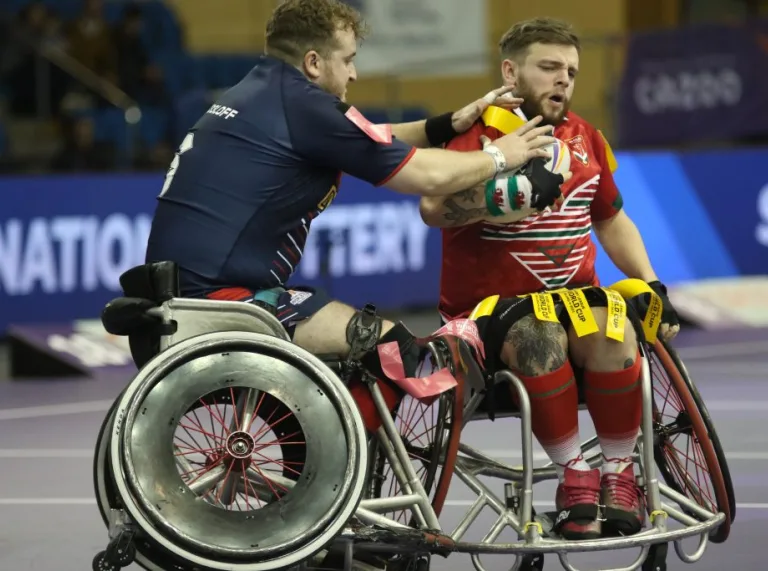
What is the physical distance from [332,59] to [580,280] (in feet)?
3.72

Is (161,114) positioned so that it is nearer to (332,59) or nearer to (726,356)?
(726,356)

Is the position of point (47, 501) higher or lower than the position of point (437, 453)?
lower

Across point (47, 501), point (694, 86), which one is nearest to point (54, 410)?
point (47, 501)

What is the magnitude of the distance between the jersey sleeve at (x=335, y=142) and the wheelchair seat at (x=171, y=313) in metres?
0.49

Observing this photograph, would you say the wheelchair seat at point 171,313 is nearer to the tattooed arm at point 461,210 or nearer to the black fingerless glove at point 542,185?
the tattooed arm at point 461,210

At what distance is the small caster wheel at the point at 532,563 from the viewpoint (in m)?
5.00

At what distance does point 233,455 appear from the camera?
4.37 metres

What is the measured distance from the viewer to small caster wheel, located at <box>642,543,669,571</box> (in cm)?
495

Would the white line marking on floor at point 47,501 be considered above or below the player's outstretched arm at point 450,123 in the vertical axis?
below

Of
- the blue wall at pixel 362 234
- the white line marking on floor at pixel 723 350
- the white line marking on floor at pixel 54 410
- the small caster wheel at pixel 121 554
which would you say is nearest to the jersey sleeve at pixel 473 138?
the small caster wheel at pixel 121 554

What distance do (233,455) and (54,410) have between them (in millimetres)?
4791

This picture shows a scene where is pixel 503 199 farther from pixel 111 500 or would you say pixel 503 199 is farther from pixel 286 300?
pixel 111 500

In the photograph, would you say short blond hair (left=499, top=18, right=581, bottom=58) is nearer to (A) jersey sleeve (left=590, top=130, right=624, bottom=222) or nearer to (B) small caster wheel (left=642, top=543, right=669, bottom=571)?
(A) jersey sleeve (left=590, top=130, right=624, bottom=222)

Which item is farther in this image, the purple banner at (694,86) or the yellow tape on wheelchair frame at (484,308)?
the purple banner at (694,86)
